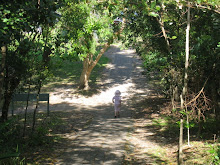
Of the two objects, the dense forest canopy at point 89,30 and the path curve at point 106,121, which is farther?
the path curve at point 106,121

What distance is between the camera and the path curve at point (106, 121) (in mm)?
7941

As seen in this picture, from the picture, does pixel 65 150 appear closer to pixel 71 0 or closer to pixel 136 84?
pixel 71 0

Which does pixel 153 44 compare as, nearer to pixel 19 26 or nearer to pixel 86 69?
pixel 86 69

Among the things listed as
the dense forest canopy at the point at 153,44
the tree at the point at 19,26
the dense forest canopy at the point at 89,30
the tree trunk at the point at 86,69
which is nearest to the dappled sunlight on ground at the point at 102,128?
the tree trunk at the point at 86,69

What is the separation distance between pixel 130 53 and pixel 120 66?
918 cm

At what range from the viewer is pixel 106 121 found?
1345cm

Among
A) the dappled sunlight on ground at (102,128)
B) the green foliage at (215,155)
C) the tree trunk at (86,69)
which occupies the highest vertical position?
the tree trunk at (86,69)

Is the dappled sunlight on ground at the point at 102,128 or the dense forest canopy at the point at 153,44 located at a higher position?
the dense forest canopy at the point at 153,44

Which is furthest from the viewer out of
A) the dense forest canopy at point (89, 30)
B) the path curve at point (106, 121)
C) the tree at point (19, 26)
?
the path curve at point (106, 121)

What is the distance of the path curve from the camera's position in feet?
26.1

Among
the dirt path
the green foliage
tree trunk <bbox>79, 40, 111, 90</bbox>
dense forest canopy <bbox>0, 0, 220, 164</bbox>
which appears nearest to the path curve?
the dirt path

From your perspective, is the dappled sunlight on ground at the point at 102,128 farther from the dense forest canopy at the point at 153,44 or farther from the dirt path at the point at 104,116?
the dense forest canopy at the point at 153,44

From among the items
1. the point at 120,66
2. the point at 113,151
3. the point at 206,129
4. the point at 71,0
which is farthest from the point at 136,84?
the point at 113,151

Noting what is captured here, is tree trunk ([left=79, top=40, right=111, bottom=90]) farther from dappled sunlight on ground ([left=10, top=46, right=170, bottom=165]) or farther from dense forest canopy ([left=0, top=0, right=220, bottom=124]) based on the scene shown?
dense forest canopy ([left=0, top=0, right=220, bottom=124])
